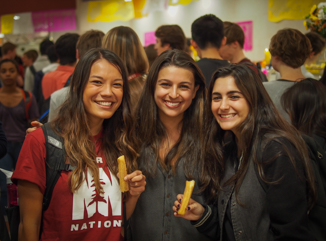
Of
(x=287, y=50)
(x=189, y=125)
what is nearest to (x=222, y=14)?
(x=287, y=50)

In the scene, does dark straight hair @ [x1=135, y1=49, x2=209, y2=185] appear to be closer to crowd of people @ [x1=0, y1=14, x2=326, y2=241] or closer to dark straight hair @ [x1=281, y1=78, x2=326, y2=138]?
crowd of people @ [x1=0, y1=14, x2=326, y2=241]

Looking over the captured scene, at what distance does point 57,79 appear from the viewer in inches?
127

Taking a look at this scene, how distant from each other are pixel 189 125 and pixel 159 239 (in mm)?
699

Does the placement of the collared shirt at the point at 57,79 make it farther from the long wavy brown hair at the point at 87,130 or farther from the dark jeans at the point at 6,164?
the long wavy brown hair at the point at 87,130

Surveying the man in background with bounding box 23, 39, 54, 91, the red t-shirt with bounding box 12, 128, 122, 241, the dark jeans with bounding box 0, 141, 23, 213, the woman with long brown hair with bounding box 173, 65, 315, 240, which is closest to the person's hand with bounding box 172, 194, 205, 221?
the woman with long brown hair with bounding box 173, 65, 315, 240

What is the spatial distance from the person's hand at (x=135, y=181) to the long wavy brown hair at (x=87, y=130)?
131mm

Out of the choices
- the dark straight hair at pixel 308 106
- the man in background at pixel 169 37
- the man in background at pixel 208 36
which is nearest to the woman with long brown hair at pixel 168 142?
the dark straight hair at pixel 308 106

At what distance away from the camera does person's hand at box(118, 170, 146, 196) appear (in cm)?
163

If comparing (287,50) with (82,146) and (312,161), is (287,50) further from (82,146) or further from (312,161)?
(82,146)

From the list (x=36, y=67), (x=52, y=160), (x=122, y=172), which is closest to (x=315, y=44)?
(x=122, y=172)

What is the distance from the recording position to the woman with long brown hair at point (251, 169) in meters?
1.49

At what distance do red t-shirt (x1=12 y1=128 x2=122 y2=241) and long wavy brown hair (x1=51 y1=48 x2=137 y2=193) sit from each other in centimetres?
5

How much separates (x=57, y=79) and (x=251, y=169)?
227cm

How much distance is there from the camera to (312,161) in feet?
5.61
